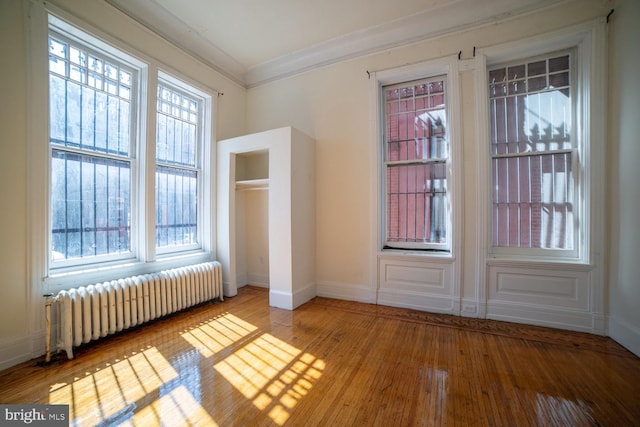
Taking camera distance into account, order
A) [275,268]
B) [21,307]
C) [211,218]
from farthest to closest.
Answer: [211,218], [275,268], [21,307]

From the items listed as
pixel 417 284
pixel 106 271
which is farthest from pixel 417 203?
A: pixel 106 271

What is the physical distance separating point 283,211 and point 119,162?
1.94 meters

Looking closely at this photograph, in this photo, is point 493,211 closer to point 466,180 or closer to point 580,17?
point 466,180

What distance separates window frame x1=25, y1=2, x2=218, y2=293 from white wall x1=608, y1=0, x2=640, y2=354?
4.63 metres

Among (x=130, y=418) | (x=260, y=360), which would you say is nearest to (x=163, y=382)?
(x=130, y=418)

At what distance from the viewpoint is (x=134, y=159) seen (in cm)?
304

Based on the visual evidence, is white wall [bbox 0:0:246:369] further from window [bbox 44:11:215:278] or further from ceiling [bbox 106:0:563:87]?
ceiling [bbox 106:0:563:87]

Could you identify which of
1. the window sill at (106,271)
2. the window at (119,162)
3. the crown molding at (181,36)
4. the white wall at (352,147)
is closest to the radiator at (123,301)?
the window sill at (106,271)

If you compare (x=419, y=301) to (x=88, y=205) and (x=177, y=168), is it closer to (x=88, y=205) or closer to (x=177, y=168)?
(x=177, y=168)

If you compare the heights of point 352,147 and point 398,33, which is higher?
point 398,33

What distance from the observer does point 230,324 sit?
2.92m

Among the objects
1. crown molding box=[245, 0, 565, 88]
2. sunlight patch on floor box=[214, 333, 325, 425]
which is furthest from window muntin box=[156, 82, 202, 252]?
sunlight patch on floor box=[214, 333, 325, 425]

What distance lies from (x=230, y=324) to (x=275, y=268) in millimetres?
854

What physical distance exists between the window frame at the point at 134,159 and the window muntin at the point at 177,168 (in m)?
0.11
